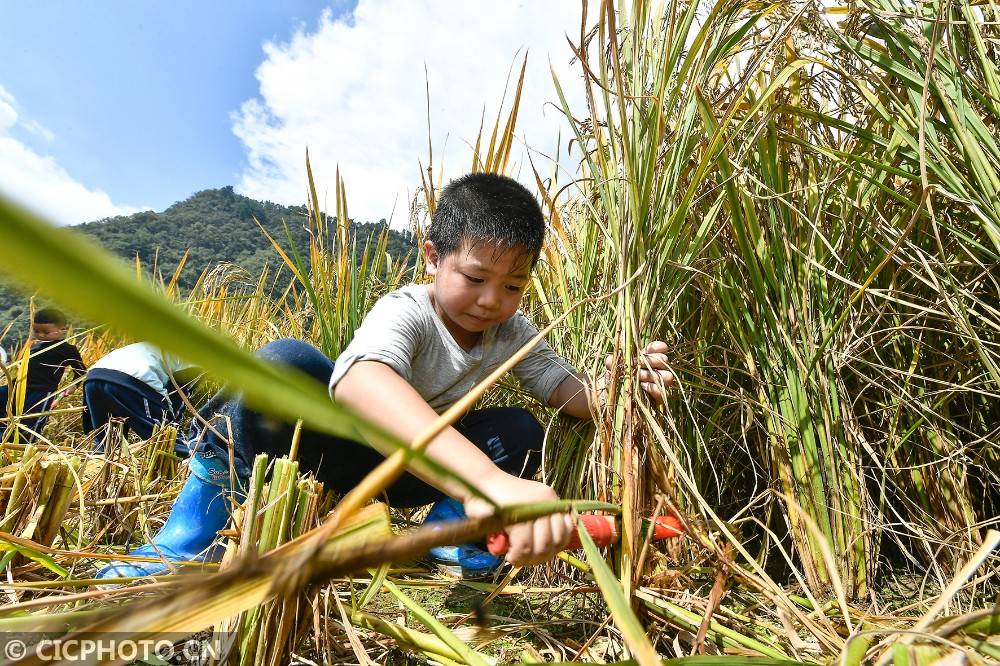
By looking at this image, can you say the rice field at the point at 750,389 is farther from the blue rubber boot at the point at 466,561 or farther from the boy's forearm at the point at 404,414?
the boy's forearm at the point at 404,414

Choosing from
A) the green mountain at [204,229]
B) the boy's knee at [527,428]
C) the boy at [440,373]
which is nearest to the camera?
the boy at [440,373]

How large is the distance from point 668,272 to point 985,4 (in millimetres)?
720

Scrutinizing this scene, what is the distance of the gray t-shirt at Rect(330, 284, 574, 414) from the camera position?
1.17m

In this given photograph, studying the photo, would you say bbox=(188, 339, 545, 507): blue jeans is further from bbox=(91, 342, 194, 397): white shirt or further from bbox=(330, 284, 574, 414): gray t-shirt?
bbox=(91, 342, 194, 397): white shirt

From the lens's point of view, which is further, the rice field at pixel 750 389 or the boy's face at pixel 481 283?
the boy's face at pixel 481 283

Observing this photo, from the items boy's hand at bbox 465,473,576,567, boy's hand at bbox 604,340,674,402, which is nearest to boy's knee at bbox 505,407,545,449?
boy's hand at bbox 604,340,674,402

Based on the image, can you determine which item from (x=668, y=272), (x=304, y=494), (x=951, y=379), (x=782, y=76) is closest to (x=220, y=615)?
(x=304, y=494)

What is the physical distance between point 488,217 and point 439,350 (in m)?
0.34

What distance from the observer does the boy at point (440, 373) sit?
1001mm

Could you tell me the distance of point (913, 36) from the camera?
944 mm

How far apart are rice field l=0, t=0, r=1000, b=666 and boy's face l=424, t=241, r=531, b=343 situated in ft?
0.50

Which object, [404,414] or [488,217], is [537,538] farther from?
[488,217]

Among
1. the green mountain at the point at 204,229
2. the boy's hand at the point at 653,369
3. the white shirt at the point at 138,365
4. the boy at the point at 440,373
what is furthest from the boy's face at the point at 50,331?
the green mountain at the point at 204,229

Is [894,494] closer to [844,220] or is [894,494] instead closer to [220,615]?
[844,220]
